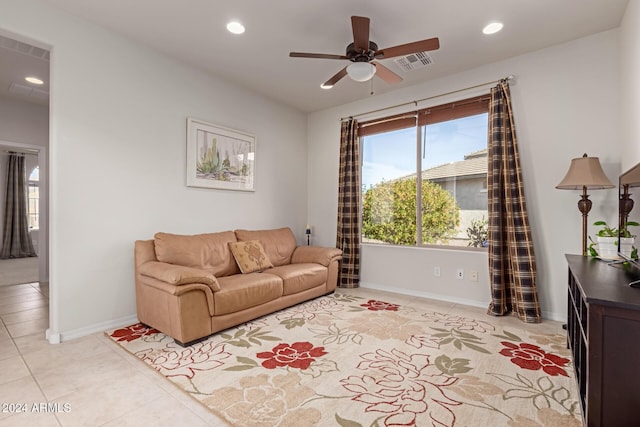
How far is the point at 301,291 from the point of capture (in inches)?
143

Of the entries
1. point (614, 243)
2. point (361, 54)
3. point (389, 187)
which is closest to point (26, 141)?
point (361, 54)

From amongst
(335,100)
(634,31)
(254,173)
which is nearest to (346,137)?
(335,100)

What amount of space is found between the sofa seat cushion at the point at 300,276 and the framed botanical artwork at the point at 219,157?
1329mm

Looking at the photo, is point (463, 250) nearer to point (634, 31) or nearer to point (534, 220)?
point (534, 220)

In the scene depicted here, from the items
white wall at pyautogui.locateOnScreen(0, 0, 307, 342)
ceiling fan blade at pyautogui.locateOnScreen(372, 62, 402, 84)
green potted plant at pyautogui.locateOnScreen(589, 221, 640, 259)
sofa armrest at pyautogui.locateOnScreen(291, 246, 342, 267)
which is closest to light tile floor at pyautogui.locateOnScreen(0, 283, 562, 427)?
white wall at pyautogui.locateOnScreen(0, 0, 307, 342)

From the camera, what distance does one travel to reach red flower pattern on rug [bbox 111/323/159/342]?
2.71 metres

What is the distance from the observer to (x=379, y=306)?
3.65 m

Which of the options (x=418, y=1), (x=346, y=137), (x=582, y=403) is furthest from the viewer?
(x=346, y=137)

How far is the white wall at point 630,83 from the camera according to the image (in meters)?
2.22

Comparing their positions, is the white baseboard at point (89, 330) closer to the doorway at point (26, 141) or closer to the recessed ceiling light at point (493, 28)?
the doorway at point (26, 141)

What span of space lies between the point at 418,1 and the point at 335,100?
89.1 inches

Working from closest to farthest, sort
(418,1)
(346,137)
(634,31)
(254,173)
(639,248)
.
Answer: (634,31), (418,1), (639,248), (254,173), (346,137)

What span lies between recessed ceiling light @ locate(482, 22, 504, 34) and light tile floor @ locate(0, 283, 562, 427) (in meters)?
2.88

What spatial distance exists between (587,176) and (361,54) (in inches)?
87.5
